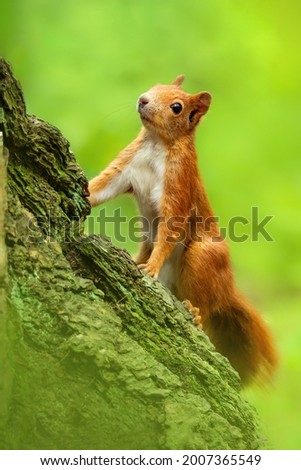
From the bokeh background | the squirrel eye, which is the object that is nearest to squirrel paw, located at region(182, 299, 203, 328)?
the bokeh background

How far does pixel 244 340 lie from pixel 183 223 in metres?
0.56

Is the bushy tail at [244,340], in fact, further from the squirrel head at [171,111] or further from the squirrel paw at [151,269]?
the squirrel head at [171,111]

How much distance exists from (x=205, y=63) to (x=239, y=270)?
118 centimetres

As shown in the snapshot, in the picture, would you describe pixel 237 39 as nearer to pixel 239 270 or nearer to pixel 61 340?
pixel 239 270

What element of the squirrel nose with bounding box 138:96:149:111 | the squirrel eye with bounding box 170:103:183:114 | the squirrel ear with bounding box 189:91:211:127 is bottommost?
the squirrel nose with bounding box 138:96:149:111

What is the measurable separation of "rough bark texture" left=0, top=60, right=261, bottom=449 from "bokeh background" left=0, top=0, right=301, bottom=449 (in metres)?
1.40

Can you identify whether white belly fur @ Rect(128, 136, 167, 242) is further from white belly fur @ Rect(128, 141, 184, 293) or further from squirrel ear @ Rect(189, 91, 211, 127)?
squirrel ear @ Rect(189, 91, 211, 127)

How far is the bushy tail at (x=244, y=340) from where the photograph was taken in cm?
331

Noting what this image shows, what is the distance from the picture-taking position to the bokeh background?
4.00 metres

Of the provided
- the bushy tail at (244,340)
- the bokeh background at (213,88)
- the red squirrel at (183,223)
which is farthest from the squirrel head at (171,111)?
the bushy tail at (244,340)

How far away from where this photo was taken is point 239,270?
14.5ft

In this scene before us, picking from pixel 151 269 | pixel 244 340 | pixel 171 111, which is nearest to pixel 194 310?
pixel 151 269

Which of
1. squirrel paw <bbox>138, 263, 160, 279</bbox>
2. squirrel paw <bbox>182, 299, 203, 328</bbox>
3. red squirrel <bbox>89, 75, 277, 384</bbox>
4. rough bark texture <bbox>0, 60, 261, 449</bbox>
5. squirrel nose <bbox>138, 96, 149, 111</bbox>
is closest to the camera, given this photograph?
rough bark texture <bbox>0, 60, 261, 449</bbox>

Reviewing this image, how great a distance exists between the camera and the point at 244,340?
11.0 feet
